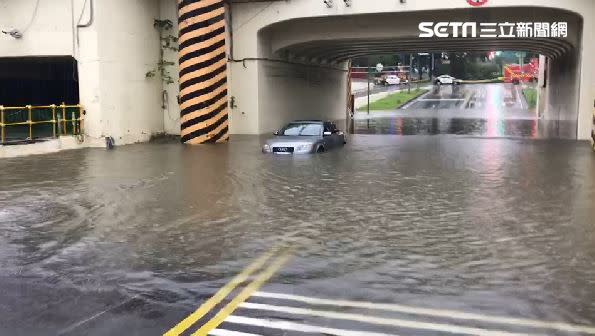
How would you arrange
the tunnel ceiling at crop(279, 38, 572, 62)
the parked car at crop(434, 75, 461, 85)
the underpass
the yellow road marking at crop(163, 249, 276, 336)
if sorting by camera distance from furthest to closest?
the parked car at crop(434, 75, 461, 85), the tunnel ceiling at crop(279, 38, 572, 62), the underpass, the yellow road marking at crop(163, 249, 276, 336)

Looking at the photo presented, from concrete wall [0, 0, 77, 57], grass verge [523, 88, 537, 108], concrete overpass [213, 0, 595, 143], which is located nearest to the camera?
concrete wall [0, 0, 77, 57]

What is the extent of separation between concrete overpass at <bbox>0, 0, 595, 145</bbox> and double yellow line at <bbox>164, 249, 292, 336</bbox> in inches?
662

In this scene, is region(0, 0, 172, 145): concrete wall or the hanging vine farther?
the hanging vine

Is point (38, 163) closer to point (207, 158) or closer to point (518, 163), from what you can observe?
point (207, 158)

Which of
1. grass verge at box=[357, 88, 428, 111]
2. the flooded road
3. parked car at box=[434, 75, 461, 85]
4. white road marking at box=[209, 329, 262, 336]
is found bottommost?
white road marking at box=[209, 329, 262, 336]

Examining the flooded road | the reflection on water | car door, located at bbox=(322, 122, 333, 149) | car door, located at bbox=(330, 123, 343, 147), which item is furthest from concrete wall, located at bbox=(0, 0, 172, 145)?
the reflection on water

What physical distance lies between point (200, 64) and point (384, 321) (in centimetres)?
1962

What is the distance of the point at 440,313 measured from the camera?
528 cm

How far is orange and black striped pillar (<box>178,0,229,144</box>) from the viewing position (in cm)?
2341

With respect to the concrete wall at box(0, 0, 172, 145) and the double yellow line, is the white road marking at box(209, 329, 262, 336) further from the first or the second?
the concrete wall at box(0, 0, 172, 145)

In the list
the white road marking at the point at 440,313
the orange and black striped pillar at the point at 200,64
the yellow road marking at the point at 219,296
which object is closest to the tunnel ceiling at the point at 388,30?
the orange and black striped pillar at the point at 200,64

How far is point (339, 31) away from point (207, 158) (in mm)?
11735

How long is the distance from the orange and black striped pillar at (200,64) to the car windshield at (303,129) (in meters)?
4.65

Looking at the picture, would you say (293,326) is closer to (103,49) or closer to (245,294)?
(245,294)
